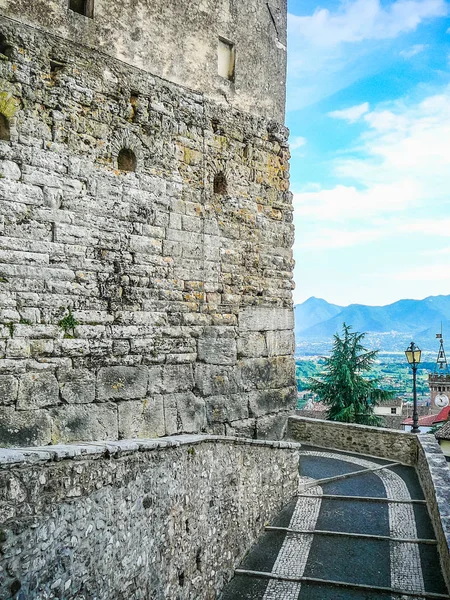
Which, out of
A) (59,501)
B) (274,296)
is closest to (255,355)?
(274,296)

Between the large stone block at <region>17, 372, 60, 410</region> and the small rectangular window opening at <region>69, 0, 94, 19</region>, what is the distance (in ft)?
14.3

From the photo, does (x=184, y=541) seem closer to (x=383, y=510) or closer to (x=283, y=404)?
(x=283, y=404)

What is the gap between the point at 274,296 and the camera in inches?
344

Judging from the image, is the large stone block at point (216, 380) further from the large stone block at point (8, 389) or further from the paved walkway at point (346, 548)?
the large stone block at point (8, 389)

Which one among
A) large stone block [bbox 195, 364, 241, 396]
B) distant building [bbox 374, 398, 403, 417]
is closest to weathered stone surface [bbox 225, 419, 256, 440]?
large stone block [bbox 195, 364, 241, 396]

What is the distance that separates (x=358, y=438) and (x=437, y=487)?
426cm

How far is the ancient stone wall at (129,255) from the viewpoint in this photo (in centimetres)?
595

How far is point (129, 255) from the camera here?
682 centimetres

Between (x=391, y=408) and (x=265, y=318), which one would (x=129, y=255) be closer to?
(x=265, y=318)

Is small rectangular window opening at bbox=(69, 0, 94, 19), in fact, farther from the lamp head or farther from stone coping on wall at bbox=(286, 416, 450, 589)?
the lamp head

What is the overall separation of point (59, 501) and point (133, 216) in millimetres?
3652

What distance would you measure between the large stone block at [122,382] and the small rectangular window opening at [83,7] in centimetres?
432

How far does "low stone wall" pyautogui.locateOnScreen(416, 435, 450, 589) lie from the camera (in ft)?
22.2

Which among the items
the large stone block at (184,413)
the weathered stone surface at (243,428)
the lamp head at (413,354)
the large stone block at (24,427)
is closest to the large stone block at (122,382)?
the large stone block at (184,413)
